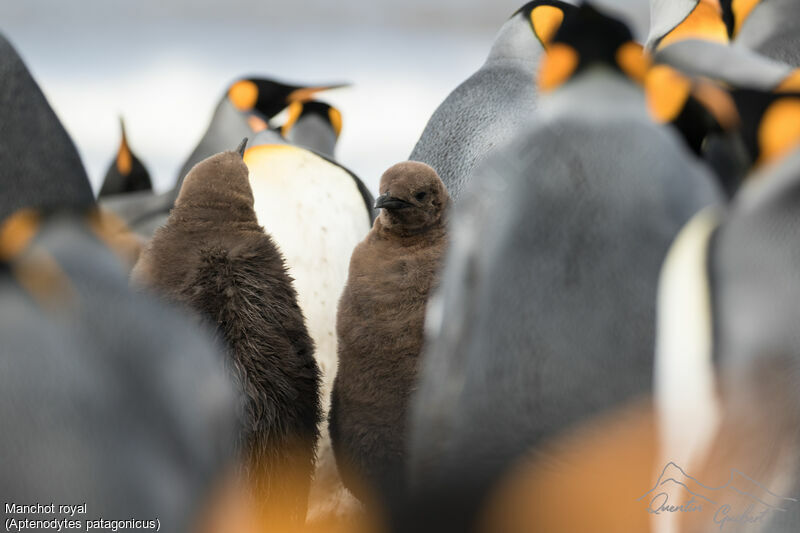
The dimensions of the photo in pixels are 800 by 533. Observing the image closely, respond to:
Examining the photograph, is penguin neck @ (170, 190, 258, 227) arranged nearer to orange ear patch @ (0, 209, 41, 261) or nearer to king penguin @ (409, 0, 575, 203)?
orange ear patch @ (0, 209, 41, 261)

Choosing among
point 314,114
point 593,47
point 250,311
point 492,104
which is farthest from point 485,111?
point 314,114

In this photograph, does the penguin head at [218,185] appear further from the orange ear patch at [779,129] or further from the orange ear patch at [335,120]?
the orange ear patch at [335,120]

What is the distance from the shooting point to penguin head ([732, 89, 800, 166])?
66cm

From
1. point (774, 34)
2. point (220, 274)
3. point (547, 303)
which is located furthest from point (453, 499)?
point (774, 34)

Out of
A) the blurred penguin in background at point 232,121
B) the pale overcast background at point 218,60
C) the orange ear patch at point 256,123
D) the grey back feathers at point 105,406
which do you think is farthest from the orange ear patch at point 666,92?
the pale overcast background at point 218,60

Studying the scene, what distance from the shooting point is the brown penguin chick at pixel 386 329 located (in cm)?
123

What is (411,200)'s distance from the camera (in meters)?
1.30

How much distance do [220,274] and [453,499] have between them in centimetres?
45

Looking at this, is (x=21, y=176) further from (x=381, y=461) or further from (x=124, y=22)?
(x=124, y=22)

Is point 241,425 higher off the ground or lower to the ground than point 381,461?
higher

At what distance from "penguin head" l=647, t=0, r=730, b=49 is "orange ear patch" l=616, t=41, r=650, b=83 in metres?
0.52

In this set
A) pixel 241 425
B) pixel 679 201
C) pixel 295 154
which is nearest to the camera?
pixel 679 201

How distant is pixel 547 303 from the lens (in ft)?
2.47

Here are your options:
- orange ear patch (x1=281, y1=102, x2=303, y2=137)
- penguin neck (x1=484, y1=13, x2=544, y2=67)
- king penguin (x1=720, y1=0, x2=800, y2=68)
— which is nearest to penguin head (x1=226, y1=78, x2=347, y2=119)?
orange ear patch (x1=281, y1=102, x2=303, y2=137)
